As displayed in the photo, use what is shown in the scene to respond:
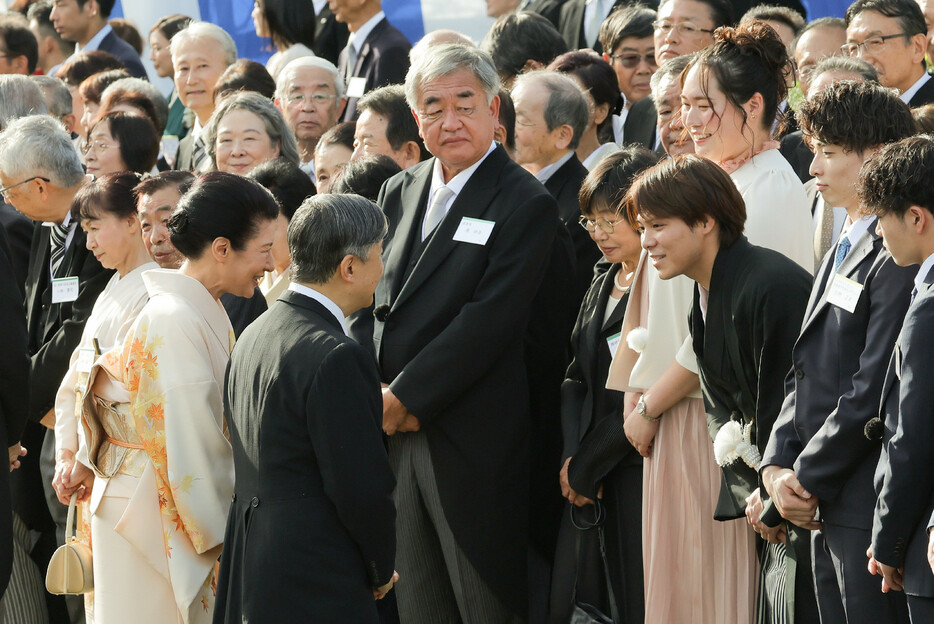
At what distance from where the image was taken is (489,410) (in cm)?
409

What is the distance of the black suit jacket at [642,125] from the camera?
5.49 meters

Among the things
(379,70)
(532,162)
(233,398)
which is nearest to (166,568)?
(233,398)

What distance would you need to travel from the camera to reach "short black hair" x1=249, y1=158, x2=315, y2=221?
4.82m

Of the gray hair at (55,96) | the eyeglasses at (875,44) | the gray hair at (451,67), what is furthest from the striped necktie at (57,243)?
the eyeglasses at (875,44)

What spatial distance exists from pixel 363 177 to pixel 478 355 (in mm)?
1132

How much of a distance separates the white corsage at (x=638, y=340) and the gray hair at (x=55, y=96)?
14.3ft

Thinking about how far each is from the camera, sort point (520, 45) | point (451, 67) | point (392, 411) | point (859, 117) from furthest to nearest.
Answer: point (520, 45) < point (451, 67) < point (392, 411) < point (859, 117)

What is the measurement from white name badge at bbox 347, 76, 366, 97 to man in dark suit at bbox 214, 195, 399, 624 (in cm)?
355

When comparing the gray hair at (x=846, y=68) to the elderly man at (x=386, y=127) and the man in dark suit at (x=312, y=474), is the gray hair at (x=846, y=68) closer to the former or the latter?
the elderly man at (x=386, y=127)

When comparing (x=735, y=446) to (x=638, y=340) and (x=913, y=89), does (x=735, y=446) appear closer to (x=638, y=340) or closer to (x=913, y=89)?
(x=638, y=340)

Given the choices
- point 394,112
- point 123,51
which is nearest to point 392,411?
point 394,112

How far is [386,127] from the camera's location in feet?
17.3

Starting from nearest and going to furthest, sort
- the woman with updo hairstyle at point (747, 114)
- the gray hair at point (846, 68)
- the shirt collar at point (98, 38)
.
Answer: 1. the woman with updo hairstyle at point (747, 114)
2. the gray hair at point (846, 68)
3. the shirt collar at point (98, 38)

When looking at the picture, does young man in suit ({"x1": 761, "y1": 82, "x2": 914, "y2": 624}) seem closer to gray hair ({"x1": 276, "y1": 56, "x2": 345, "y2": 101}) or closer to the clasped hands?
the clasped hands
